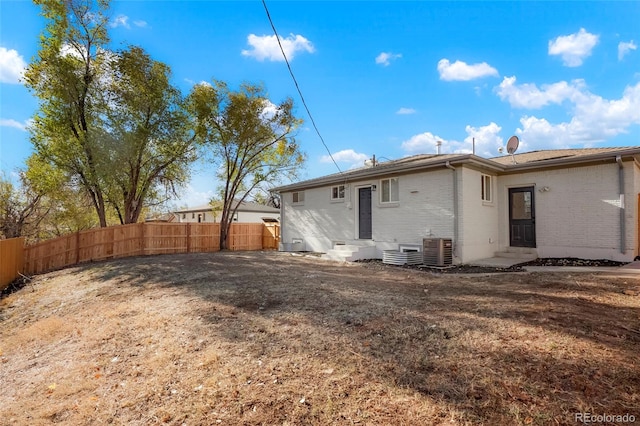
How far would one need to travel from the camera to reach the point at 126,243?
46.8 ft

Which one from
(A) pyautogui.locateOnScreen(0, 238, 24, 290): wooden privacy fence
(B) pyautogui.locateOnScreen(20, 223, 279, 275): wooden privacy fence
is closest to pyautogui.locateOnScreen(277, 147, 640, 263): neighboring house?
(B) pyautogui.locateOnScreen(20, 223, 279, 275): wooden privacy fence

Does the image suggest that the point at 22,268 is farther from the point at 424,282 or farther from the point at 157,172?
the point at 424,282

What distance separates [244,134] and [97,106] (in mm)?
6126

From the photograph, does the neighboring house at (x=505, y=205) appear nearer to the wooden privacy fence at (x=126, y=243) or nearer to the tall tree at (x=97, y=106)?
the wooden privacy fence at (x=126, y=243)

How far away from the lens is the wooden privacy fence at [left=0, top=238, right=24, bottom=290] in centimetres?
1035

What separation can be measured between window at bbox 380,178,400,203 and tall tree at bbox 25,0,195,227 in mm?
9756

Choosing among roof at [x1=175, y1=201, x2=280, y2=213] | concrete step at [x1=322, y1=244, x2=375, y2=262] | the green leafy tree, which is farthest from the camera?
roof at [x1=175, y1=201, x2=280, y2=213]

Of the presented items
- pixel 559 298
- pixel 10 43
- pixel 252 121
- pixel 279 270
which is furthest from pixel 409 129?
pixel 10 43

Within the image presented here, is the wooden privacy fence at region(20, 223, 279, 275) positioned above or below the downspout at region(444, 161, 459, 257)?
below

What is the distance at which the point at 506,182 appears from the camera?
10.8 meters

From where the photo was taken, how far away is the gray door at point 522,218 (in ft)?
33.7

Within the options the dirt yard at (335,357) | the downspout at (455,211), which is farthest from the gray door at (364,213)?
the dirt yard at (335,357)

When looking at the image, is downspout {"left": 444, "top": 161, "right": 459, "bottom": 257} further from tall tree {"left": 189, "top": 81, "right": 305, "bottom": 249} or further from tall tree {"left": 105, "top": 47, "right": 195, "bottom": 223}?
tall tree {"left": 105, "top": 47, "right": 195, "bottom": 223}

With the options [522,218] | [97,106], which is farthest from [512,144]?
[97,106]
